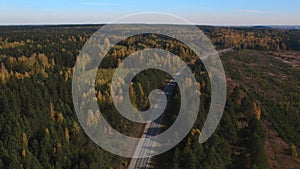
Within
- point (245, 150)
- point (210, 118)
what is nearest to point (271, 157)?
point (245, 150)

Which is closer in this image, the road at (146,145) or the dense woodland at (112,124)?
the dense woodland at (112,124)

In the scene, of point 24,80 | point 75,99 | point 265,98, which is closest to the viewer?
point 75,99

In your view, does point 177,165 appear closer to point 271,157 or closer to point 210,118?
point 210,118

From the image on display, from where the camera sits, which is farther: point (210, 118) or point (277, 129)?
point (277, 129)

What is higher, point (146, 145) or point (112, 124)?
point (112, 124)

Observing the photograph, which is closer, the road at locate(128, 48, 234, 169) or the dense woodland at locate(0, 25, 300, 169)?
the dense woodland at locate(0, 25, 300, 169)

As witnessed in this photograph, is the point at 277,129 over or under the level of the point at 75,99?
under

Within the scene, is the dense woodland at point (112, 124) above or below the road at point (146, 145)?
above

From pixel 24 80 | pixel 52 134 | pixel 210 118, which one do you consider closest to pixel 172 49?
pixel 24 80

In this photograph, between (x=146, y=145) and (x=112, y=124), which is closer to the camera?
(x=146, y=145)

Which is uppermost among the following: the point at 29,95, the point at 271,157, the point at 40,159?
the point at 29,95

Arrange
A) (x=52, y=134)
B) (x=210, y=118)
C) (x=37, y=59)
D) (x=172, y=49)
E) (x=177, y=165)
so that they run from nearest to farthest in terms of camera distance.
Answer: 1. (x=177, y=165)
2. (x=52, y=134)
3. (x=210, y=118)
4. (x=37, y=59)
5. (x=172, y=49)
